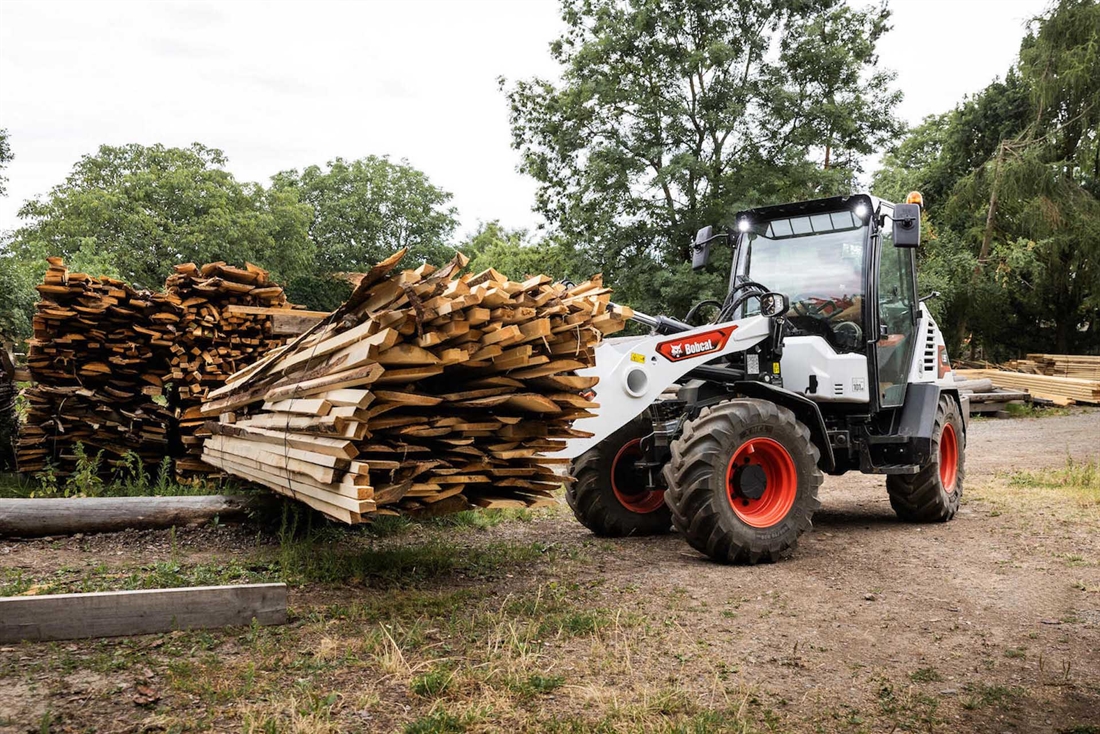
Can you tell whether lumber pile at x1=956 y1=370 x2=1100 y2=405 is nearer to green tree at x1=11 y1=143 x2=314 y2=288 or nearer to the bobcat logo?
the bobcat logo

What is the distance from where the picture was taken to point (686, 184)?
24.1 meters

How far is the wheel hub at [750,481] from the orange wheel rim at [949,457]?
3376 mm

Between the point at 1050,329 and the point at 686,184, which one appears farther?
the point at 1050,329

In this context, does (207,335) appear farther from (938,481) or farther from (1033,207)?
(1033,207)

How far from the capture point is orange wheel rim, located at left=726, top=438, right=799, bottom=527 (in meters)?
7.14

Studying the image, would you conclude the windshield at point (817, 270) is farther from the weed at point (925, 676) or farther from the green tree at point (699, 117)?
the green tree at point (699, 117)

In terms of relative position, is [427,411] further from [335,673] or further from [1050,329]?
[1050,329]

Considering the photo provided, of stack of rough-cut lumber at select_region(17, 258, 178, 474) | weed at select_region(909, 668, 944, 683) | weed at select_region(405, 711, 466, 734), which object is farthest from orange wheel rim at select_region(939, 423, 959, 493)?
stack of rough-cut lumber at select_region(17, 258, 178, 474)

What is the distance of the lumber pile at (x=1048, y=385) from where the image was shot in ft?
73.3

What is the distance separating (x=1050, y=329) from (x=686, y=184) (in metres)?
14.7

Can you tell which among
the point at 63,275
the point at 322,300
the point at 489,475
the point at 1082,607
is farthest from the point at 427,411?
the point at 322,300

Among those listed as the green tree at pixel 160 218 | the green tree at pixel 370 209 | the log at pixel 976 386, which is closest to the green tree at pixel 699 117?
the log at pixel 976 386

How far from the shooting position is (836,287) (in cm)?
843

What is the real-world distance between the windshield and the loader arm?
1185 millimetres
